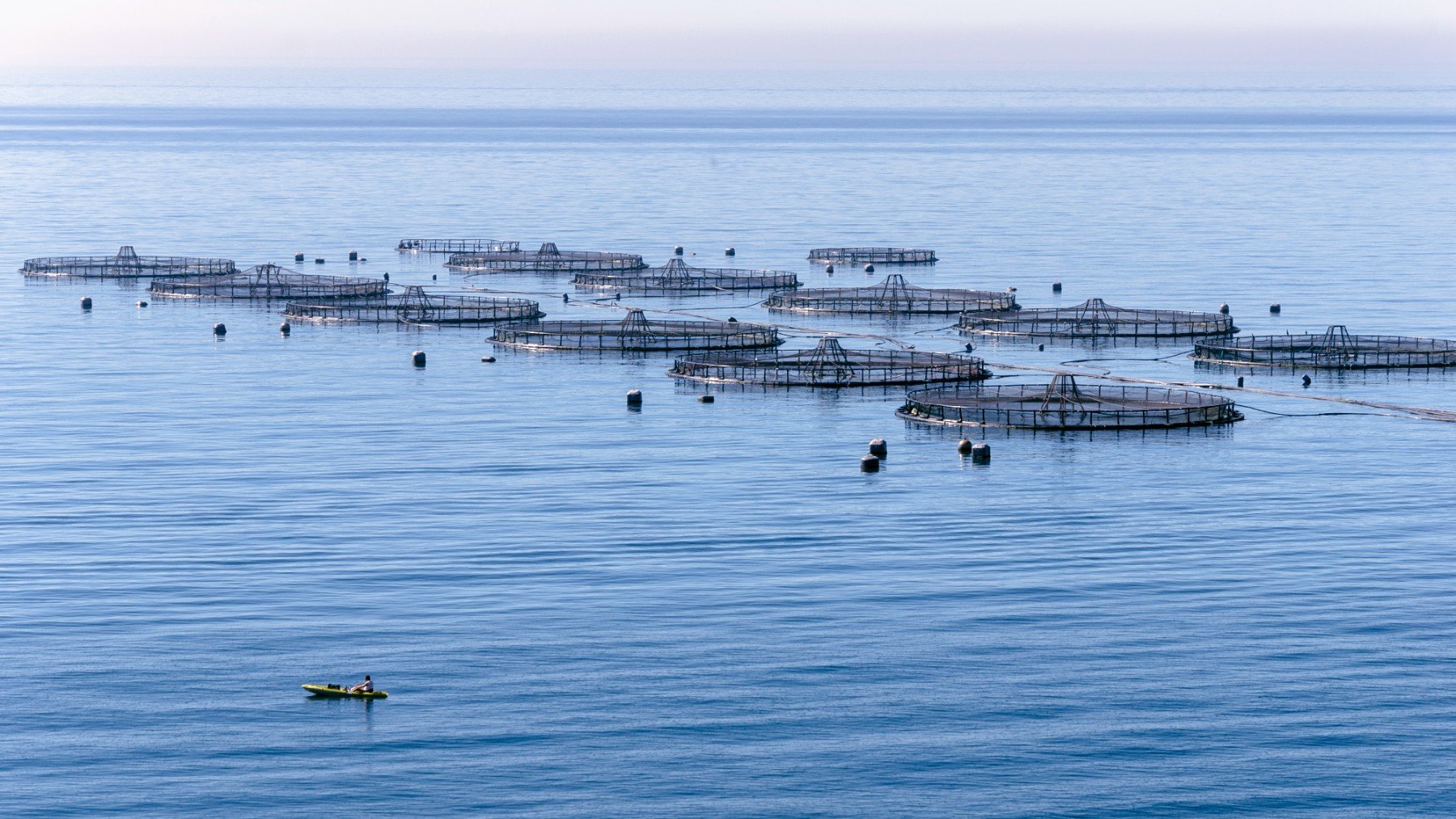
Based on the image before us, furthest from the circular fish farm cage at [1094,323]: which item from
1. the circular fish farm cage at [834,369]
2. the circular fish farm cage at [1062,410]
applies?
the circular fish farm cage at [1062,410]

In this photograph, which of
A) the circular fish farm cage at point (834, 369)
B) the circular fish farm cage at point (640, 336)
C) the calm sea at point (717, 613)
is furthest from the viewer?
the circular fish farm cage at point (640, 336)

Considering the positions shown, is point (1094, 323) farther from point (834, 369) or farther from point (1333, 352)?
point (834, 369)

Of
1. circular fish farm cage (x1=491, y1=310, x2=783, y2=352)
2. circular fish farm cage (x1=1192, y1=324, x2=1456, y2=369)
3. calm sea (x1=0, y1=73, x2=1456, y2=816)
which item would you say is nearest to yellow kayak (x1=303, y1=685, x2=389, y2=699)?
calm sea (x1=0, y1=73, x2=1456, y2=816)

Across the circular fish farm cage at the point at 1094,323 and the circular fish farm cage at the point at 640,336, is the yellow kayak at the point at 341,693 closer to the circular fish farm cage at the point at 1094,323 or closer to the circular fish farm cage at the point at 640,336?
the circular fish farm cage at the point at 640,336

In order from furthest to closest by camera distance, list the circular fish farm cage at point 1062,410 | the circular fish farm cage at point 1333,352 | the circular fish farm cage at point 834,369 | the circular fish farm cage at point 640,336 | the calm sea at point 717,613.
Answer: the circular fish farm cage at point 640,336 < the circular fish farm cage at point 1333,352 < the circular fish farm cage at point 834,369 < the circular fish farm cage at point 1062,410 < the calm sea at point 717,613

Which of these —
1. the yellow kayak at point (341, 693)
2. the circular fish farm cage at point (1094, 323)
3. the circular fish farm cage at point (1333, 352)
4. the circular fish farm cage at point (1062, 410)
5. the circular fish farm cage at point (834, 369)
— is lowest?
the yellow kayak at point (341, 693)

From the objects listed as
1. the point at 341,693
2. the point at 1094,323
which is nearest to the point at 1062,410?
the point at 1094,323
